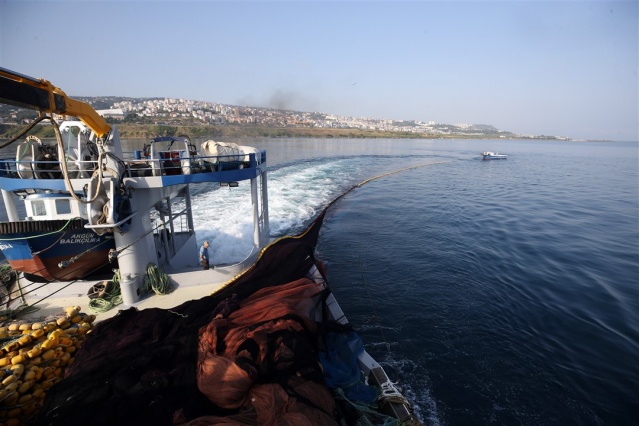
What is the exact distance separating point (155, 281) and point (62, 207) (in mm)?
2748

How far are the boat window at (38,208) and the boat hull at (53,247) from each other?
0.95 meters

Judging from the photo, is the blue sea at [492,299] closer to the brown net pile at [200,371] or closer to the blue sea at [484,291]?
the blue sea at [484,291]

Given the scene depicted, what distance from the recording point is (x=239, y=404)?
410 cm

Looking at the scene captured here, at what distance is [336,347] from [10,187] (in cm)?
770

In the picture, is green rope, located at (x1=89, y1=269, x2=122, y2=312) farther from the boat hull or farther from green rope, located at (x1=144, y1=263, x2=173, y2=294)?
the boat hull

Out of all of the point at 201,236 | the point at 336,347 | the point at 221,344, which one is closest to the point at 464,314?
the point at 336,347

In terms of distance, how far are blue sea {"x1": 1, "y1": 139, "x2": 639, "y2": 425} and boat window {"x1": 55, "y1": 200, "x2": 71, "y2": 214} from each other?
6.25 meters

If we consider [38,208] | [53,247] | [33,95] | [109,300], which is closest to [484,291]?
[109,300]

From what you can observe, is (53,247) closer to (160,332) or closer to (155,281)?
(155,281)

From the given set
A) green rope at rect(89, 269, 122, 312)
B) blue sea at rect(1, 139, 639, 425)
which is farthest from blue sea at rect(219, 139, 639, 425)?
green rope at rect(89, 269, 122, 312)

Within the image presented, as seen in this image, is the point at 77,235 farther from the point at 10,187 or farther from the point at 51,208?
the point at 10,187

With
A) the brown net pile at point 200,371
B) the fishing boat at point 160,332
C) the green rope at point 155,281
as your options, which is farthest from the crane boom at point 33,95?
the brown net pile at point 200,371

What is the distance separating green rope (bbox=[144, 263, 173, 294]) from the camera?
7086 millimetres

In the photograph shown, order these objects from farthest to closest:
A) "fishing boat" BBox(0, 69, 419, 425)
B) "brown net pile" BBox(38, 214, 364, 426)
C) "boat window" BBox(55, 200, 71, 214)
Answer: "boat window" BBox(55, 200, 71, 214) → "fishing boat" BBox(0, 69, 419, 425) → "brown net pile" BBox(38, 214, 364, 426)
